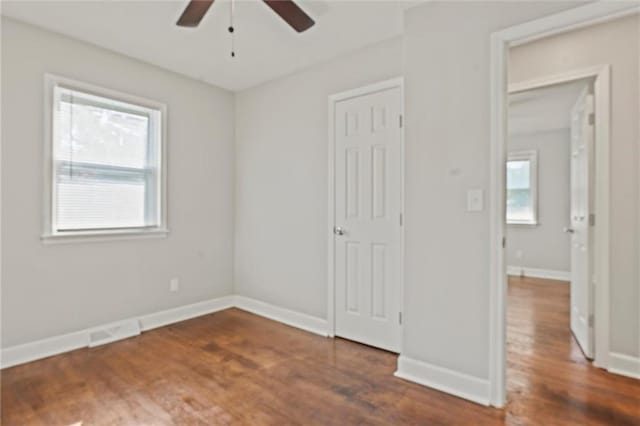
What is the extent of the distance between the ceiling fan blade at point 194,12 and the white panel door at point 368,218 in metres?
1.47

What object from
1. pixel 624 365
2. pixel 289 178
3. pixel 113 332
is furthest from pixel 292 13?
pixel 624 365

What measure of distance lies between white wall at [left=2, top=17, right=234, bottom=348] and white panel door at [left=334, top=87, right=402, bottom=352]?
1.63 meters

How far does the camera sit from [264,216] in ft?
12.7

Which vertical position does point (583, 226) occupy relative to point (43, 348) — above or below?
above

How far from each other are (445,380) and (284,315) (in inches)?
72.3

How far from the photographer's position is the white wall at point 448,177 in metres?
2.11

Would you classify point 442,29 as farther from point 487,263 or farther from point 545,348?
point 545,348

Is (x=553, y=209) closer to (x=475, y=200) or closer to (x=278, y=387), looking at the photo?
(x=475, y=200)

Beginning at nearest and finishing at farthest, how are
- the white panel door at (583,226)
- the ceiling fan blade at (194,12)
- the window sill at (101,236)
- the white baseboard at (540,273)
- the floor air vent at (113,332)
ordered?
the ceiling fan blade at (194,12), the white panel door at (583,226), the window sill at (101,236), the floor air vent at (113,332), the white baseboard at (540,273)

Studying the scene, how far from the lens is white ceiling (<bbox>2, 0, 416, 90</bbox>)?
242cm

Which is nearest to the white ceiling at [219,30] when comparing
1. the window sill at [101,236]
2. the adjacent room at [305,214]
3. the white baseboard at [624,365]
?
the adjacent room at [305,214]

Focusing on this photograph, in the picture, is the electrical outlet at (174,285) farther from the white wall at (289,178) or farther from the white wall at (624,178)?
the white wall at (624,178)

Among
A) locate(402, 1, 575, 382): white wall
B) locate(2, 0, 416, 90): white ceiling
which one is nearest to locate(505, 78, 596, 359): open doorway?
locate(402, 1, 575, 382): white wall

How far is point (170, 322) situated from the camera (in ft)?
11.6
